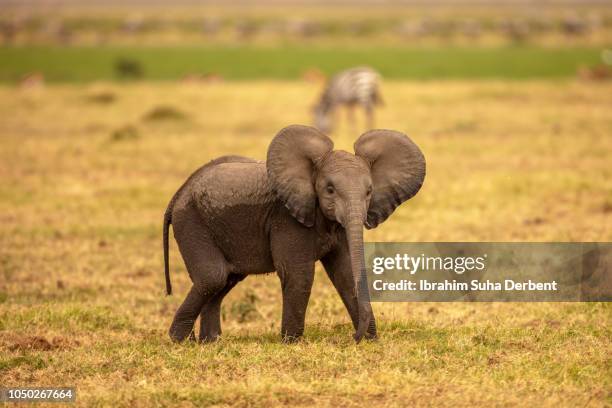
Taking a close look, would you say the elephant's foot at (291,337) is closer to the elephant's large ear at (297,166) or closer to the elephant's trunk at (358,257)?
the elephant's trunk at (358,257)

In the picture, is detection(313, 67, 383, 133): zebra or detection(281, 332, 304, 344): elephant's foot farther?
detection(313, 67, 383, 133): zebra

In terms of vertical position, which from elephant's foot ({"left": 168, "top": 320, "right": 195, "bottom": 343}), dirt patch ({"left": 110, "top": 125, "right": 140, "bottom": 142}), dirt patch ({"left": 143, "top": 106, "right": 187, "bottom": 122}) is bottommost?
elephant's foot ({"left": 168, "top": 320, "right": 195, "bottom": 343})

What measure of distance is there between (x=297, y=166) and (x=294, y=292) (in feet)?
3.13

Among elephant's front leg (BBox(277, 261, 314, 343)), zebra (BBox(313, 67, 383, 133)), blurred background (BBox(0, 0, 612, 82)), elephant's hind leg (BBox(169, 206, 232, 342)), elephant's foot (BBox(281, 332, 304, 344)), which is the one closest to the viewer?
elephant's front leg (BBox(277, 261, 314, 343))

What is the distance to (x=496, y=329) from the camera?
8.86m

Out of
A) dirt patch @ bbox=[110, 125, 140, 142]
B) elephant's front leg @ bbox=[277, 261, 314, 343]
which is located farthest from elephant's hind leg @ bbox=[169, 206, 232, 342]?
dirt patch @ bbox=[110, 125, 140, 142]

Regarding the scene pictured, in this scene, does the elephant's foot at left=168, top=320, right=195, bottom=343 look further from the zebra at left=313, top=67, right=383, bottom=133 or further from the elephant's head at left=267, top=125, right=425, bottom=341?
the zebra at left=313, top=67, right=383, bottom=133

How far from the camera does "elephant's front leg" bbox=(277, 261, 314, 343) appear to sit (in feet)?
26.5

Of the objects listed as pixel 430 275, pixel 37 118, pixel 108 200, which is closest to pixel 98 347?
pixel 430 275

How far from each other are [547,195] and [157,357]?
28.9 feet

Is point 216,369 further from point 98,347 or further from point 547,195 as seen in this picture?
point 547,195

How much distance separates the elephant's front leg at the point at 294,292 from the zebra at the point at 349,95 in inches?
733

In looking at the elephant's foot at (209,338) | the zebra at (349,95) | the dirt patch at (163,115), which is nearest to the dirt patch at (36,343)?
the elephant's foot at (209,338)

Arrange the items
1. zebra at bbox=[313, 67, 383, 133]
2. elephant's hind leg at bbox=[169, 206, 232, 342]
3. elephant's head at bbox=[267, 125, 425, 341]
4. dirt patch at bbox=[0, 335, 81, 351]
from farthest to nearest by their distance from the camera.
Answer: zebra at bbox=[313, 67, 383, 133], dirt patch at bbox=[0, 335, 81, 351], elephant's hind leg at bbox=[169, 206, 232, 342], elephant's head at bbox=[267, 125, 425, 341]
